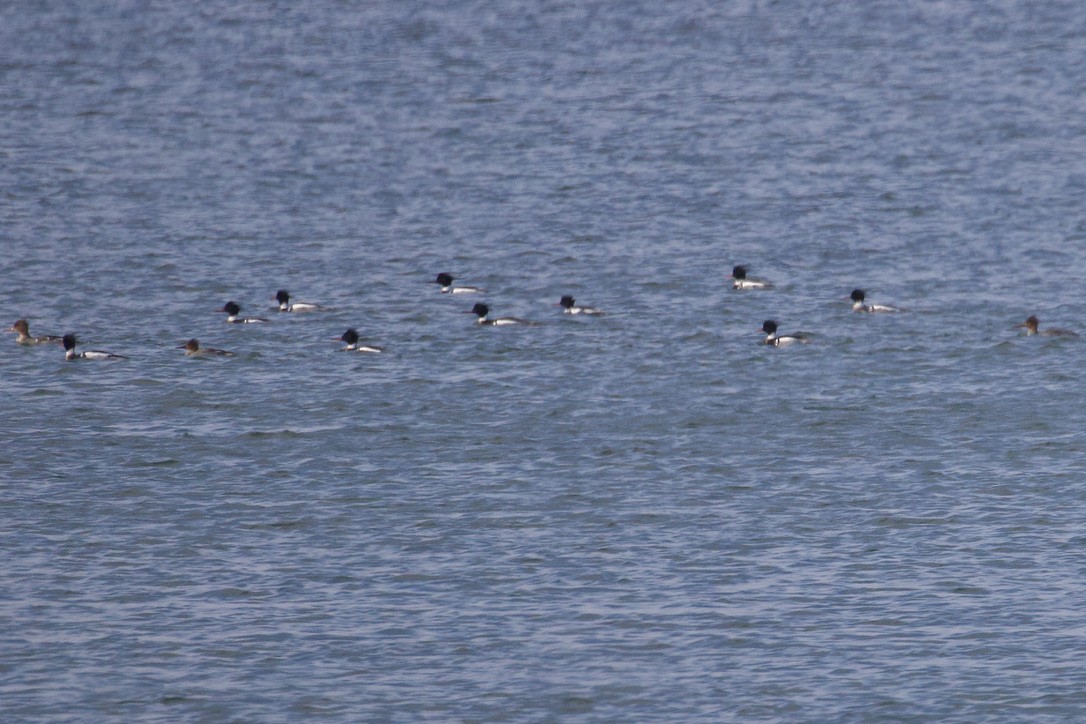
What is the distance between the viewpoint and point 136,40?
59.2 m

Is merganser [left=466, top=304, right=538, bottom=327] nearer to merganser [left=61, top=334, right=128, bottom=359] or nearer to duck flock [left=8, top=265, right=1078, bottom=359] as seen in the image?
duck flock [left=8, top=265, right=1078, bottom=359]

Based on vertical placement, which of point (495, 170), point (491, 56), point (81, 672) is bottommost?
point (81, 672)

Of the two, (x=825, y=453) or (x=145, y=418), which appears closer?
(x=825, y=453)

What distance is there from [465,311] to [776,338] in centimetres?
544

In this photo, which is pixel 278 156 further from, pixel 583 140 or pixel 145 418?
pixel 145 418

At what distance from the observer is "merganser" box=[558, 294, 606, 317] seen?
106 ft

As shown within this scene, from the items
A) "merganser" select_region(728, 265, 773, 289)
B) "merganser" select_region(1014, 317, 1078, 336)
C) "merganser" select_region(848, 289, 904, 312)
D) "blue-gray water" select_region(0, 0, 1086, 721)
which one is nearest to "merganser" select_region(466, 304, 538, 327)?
"blue-gray water" select_region(0, 0, 1086, 721)

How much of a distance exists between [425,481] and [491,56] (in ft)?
109

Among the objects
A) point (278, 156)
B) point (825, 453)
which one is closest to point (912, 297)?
point (825, 453)

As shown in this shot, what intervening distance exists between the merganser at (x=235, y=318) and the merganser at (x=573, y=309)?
15.7ft

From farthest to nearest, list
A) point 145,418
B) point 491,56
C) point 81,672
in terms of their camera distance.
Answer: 1. point 491,56
2. point 145,418
3. point 81,672

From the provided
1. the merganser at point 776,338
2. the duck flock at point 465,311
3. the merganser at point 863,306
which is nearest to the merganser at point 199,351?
the duck flock at point 465,311

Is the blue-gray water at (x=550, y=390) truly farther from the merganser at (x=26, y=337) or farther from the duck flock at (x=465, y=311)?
the merganser at (x=26, y=337)

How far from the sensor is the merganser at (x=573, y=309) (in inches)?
1272
